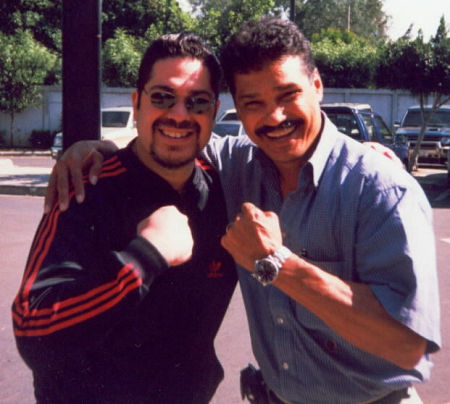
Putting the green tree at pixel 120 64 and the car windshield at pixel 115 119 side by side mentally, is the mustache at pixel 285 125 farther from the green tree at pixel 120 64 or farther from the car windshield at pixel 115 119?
the green tree at pixel 120 64

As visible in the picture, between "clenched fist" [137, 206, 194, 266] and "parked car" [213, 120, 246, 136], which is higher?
"clenched fist" [137, 206, 194, 266]

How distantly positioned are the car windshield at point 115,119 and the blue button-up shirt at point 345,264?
52.6 feet

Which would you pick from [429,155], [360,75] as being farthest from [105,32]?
[429,155]

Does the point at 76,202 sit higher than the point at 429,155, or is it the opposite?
the point at 76,202

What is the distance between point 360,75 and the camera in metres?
28.5

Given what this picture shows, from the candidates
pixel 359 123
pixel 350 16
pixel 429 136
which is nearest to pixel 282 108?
pixel 359 123

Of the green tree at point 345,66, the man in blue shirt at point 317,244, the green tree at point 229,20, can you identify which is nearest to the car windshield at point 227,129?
the man in blue shirt at point 317,244

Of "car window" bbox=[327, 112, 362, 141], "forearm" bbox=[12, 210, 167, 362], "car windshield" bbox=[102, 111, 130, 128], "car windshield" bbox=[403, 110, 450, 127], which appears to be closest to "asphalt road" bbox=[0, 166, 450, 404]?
"forearm" bbox=[12, 210, 167, 362]

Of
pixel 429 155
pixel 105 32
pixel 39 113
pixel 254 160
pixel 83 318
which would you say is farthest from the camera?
pixel 105 32

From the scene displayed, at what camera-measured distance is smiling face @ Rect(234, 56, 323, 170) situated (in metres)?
2.21

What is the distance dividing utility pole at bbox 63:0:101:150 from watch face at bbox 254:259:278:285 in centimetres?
132

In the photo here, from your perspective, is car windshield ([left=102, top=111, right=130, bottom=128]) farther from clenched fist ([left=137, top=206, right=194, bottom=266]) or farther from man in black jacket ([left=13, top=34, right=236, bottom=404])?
clenched fist ([left=137, top=206, right=194, bottom=266])

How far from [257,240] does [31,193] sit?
12500mm

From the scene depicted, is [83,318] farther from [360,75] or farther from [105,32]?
[105,32]
